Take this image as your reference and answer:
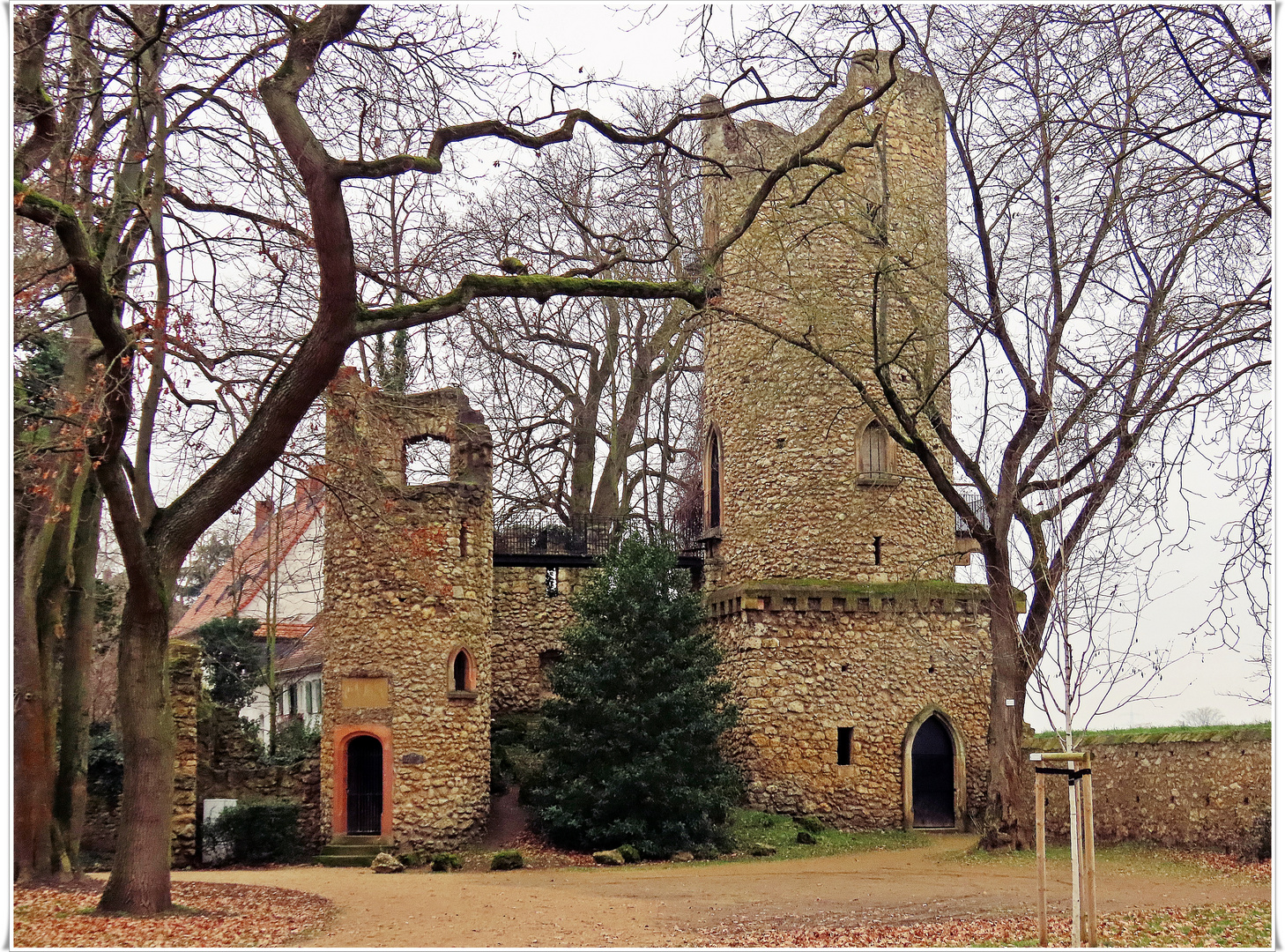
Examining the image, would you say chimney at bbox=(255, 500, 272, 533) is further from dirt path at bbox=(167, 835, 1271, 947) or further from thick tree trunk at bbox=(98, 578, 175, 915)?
dirt path at bbox=(167, 835, 1271, 947)

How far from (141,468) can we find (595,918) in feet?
23.5

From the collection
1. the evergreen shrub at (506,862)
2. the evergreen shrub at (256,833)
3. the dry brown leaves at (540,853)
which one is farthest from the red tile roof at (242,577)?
the evergreen shrub at (506,862)

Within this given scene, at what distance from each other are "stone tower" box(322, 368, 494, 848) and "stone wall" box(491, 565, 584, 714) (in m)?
4.23

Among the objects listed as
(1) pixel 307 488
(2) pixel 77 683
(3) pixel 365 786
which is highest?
(1) pixel 307 488

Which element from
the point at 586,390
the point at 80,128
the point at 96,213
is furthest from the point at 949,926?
the point at 586,390

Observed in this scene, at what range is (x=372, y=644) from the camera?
20719 millimetres

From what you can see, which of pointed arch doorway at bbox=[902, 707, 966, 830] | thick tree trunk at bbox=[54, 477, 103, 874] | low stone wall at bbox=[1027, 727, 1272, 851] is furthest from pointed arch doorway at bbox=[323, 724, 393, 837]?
low stone wall at bbox=[1027, 727, 1272, 851]

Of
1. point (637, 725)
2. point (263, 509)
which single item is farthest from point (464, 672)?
point (263, 509)

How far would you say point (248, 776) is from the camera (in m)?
21.4

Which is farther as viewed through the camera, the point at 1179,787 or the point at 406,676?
the point at 406,676

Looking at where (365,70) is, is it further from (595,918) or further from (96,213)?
(595,918)

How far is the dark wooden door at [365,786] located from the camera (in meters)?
20.6

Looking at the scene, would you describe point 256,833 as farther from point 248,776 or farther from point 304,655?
point 304,655

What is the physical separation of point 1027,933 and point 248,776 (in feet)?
47.3
